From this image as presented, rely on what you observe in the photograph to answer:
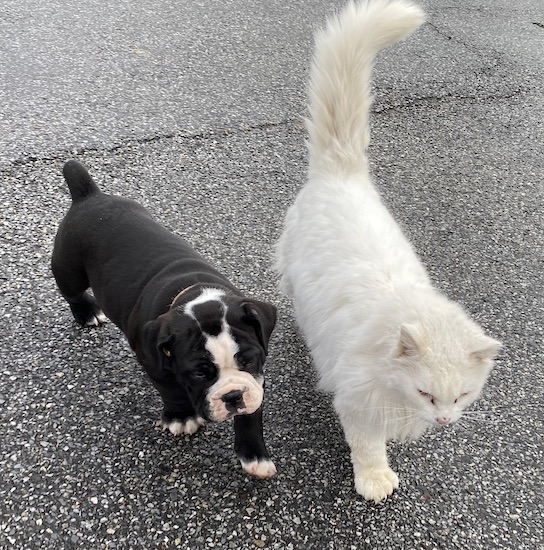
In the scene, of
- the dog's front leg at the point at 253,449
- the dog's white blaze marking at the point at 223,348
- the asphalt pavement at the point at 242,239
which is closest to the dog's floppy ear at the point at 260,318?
the dog's white blaze marking at the point at 223,348

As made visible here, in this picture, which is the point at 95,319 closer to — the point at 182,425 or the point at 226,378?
the point at 182,425

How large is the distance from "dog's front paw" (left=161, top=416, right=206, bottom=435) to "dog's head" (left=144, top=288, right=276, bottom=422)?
0.40 m

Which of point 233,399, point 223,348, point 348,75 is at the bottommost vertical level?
point 233,399

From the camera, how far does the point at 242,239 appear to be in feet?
11.4

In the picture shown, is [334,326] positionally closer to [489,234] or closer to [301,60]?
[489,234]

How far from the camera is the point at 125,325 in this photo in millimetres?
2373

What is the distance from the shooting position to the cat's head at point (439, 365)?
70.4 inches

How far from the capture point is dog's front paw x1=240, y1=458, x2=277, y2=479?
88.0 inches

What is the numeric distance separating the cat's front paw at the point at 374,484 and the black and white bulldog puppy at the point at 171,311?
348mm

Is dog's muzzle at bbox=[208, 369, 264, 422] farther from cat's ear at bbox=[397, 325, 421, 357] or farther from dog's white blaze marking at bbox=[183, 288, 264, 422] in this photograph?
cat's ear at bbox=[397, 325, 421, 357]

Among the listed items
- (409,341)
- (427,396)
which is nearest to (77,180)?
(409,341)

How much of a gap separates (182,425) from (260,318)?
2.26 feet

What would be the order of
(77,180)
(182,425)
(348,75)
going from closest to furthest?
(182,425), (77,180), (348,75)

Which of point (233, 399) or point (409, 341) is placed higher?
point (409, 341)
